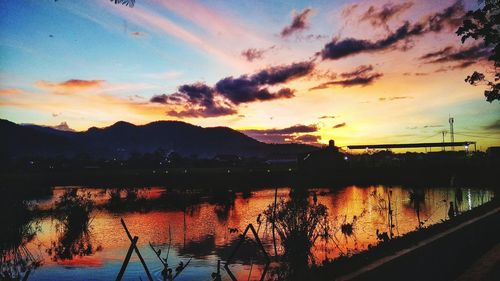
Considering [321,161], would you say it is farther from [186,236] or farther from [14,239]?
[14,239]

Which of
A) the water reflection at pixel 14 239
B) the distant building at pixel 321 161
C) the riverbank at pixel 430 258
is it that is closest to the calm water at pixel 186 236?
the water reflection at pixel 14 239

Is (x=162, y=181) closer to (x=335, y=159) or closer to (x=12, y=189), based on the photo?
(x=335, y=159)

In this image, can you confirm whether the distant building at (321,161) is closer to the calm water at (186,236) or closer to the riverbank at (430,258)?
the calm water at (186,236)

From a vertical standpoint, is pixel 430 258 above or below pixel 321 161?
below

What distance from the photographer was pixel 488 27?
22.7 m

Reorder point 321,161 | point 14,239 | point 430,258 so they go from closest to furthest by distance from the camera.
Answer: point 430,258 < point 14,239 < point 321,161

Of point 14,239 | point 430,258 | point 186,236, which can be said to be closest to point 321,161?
point 186,236

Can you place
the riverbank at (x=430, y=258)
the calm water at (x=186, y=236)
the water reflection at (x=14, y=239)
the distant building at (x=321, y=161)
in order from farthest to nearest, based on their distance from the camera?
the distant building at (x=321, y=161), the water reflection at (x=14, y=239), the calm water at (x=186, y=236), the riverbank at (x=430, y=258)

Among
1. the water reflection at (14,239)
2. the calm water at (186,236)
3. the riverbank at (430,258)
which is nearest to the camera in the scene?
the riverbank at (430,258)

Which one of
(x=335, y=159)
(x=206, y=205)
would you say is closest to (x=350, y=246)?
(x=206, y=205)

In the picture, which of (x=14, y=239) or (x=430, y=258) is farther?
(x=14, y=239)

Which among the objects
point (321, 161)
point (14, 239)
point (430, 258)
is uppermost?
point (321, 161)

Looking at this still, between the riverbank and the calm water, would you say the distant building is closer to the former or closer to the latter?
the calm water

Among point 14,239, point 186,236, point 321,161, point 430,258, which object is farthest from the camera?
point 321,161
